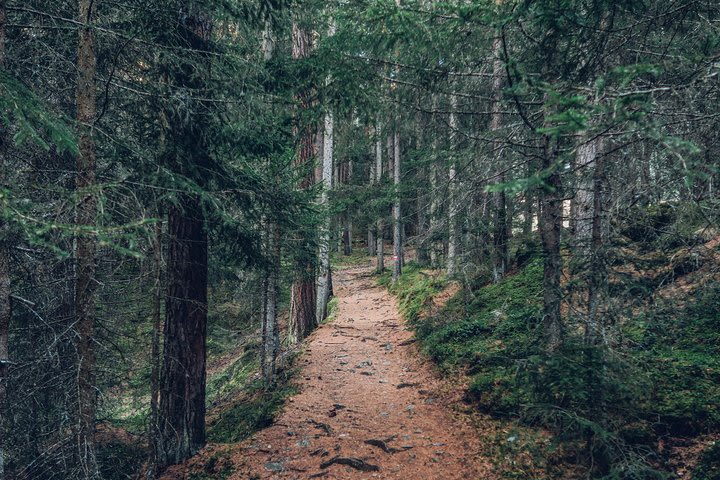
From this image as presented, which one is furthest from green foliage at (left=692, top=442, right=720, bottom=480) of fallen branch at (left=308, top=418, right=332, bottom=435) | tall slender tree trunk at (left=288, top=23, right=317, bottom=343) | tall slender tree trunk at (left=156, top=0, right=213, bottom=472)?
tall slender tree trunk at (left=288, top=23, right=317, bottom=343)

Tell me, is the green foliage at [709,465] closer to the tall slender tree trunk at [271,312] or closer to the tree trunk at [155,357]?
the tree trunk at [155,357]

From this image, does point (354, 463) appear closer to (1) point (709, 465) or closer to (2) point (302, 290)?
(1) point (709, 465)

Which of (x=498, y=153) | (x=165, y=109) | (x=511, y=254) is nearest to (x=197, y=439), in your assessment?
(x=165, y=109)

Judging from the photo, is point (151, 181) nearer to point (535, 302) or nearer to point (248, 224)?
point (248, 224)

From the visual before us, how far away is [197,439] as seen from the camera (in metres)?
6.66

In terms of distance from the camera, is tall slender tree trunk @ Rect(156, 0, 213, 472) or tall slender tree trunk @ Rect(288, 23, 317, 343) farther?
tall slender tree trunk @ Rect(288, 23, 317, 343)

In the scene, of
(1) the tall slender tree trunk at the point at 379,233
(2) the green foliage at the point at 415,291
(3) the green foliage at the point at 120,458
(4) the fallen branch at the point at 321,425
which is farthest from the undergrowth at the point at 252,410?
(1) the tall slender tree trunk at the point at 379,233

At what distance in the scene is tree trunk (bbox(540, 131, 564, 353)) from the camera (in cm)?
418

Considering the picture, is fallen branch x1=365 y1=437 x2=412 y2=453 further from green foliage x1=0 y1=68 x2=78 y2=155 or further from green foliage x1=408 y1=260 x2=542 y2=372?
green foliage x1=0 y1=68 x2=78 y2=155

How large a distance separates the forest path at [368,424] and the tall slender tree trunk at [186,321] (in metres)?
1.11

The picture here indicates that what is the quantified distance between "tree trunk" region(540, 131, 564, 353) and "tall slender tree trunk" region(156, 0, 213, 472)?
4.83 metres

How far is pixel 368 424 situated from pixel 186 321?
11.7ft

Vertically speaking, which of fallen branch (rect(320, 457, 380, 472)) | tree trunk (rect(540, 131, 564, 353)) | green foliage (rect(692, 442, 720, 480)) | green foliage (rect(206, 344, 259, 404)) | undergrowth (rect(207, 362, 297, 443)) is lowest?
green foliage (rect(206, 344, 259, 404))

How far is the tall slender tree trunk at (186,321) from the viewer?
6.20m
